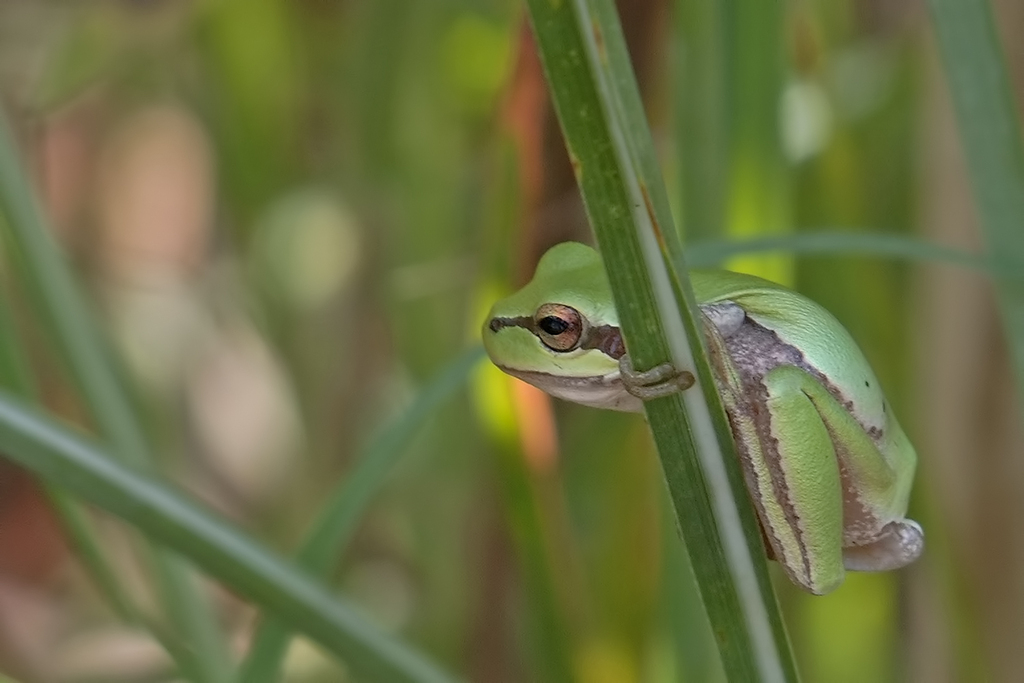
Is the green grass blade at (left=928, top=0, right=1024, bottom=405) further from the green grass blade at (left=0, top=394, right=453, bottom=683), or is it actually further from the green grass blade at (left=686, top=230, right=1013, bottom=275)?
the green grass blade at (left=0, top=394, right=453, bottom=683)

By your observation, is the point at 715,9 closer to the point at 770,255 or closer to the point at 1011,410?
the point at 770,255

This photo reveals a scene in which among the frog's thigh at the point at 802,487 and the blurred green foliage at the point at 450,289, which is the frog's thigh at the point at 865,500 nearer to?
the frog's thigh at the point at 802,487

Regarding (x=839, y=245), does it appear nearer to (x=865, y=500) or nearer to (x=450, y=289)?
(x=865, y=500)

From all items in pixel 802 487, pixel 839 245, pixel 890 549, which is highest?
pixel 839 245

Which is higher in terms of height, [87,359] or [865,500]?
[87,359]

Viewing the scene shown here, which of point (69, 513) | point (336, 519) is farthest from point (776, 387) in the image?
point (69, 513)

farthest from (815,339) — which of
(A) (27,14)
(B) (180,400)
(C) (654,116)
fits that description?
(A) (27,14)
